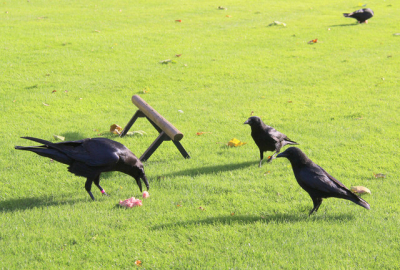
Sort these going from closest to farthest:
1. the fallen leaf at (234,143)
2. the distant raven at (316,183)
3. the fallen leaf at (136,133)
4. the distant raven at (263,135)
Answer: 1. the distant raven at (316,183)
2. the distant raven at (263,135)
3. the fallen leaf at (234,143)
4. the fallen leaf at (136,133)

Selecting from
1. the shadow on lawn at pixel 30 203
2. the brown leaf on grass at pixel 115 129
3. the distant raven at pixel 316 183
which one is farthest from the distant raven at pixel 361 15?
the shadow on lawn at pixel 30 203

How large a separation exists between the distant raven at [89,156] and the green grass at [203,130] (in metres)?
0.45

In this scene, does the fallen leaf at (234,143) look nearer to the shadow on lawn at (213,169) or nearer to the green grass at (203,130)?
the green grass at (203,130)

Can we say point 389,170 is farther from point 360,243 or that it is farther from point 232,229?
point 232,229

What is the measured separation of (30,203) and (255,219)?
2.91 metres

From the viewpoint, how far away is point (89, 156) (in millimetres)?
5164

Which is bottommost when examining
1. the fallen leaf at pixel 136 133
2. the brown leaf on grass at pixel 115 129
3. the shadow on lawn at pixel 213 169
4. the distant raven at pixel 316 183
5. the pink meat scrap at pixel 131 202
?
the fallen leaf at pixel 136 133

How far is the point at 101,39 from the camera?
1465 cm

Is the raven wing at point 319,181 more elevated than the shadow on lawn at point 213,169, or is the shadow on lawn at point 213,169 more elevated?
the raven wing at point 319,181

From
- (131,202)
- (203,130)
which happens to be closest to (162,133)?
Result: (131,202)

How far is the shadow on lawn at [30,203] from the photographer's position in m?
5.26

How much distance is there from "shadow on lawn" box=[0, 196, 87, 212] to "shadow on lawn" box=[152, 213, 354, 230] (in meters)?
1.44

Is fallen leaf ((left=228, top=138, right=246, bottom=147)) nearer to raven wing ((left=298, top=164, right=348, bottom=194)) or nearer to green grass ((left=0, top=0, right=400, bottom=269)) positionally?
green grass ((left=0, top=0, right=400, bottom=269))

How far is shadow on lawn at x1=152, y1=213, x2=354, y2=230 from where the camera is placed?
16.0ft
